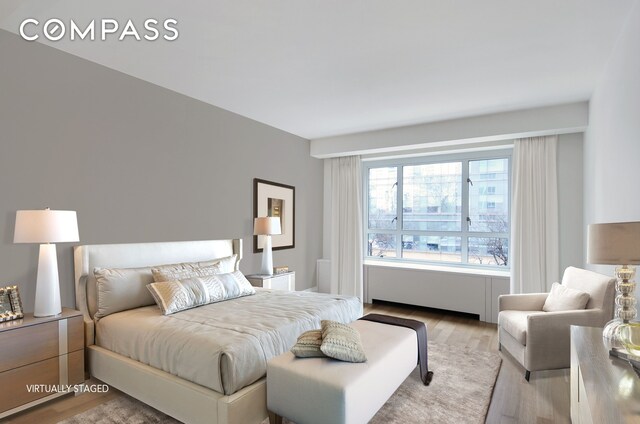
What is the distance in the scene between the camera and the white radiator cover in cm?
454

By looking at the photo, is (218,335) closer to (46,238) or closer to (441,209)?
(46,238)

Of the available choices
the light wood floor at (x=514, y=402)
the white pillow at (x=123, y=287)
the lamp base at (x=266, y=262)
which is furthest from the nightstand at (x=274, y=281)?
the light wood floor at (x=514, y=402)

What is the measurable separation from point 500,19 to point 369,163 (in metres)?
3.69

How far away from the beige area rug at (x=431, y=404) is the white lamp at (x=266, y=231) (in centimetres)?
209

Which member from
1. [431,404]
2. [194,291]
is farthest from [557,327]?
[194,291]

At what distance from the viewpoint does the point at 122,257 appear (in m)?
3.09

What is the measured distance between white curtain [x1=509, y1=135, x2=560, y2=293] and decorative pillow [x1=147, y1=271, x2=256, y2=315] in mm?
3321

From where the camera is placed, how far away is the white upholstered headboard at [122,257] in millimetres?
2797

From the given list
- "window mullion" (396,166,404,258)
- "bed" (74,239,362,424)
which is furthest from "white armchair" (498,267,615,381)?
"window mullion" (396,166,404,258)

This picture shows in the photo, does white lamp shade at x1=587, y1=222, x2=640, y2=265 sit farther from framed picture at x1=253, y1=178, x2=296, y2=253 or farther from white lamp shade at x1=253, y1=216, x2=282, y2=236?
framed picture at x1=253, y1=178, x2=296, y2=253

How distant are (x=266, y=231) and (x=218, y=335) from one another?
85.3 inches

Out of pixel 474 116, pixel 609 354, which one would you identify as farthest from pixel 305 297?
pixel 474 116

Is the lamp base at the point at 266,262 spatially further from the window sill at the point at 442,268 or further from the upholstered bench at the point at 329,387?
the upholstered bench at the point at 329,387

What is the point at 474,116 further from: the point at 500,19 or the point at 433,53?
the point at 500,19
